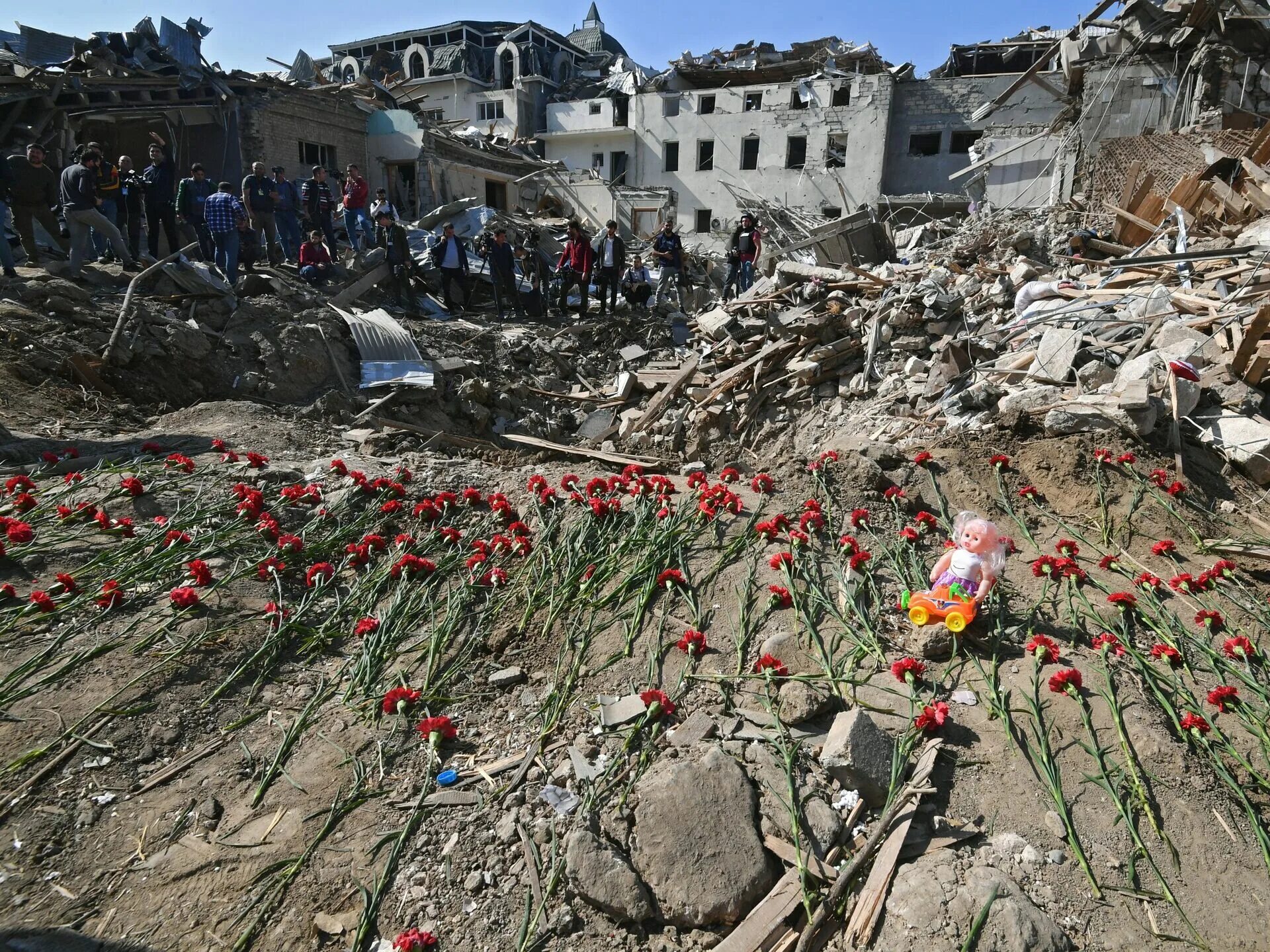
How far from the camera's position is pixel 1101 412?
230 inches

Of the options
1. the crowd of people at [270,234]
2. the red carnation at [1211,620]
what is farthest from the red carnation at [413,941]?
the crowd of people at [270,234]

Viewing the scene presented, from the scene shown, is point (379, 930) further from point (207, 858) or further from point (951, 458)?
point (951, 458)

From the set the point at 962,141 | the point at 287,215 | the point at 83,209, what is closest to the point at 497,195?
the point at 287,215

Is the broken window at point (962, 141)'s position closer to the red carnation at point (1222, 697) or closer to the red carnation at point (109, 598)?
the red carnation at point (1222, 697)

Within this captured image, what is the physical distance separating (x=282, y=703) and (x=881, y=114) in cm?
3015

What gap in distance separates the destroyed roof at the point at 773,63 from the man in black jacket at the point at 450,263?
75.1 feet

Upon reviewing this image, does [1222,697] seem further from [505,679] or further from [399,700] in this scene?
[399,700]

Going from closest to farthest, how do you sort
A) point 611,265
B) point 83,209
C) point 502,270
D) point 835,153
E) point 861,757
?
1. point 861,757
2. point 83,209
3. point 502,270
4. point 611,265
5. point 835,153

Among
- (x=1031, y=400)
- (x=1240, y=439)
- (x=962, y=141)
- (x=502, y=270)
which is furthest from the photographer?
(x=962, y=141)

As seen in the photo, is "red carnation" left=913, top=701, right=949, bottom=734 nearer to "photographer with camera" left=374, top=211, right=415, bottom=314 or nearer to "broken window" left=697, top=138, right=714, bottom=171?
"photographer with camera" left=374, top=211, right=415, bottom=314

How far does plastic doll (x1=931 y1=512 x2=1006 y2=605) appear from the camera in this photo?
3.84 meters

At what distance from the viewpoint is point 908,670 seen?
3.66 meters

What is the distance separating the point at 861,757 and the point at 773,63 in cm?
3481

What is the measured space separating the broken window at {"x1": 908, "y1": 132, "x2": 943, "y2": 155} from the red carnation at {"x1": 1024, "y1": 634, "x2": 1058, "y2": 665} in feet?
95.6
